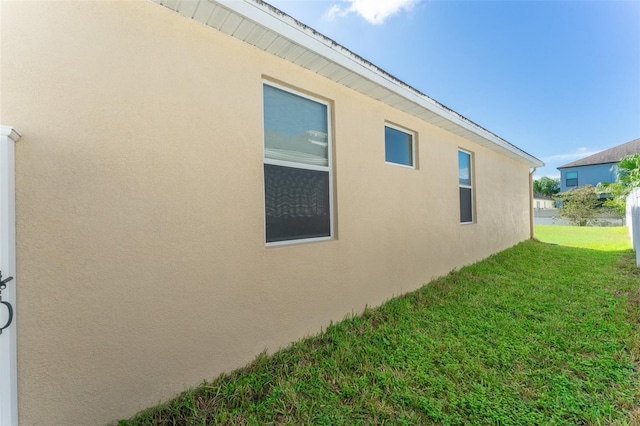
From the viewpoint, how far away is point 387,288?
4.78 meters

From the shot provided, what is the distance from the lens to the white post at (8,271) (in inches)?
70.2

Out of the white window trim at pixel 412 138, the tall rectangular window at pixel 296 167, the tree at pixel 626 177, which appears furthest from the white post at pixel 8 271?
the tree at pixel 626 177

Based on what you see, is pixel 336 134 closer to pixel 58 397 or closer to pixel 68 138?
pixel 68 138

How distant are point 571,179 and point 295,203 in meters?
39.3

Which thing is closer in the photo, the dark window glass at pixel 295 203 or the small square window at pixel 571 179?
the dark window glass at pixel 295 203

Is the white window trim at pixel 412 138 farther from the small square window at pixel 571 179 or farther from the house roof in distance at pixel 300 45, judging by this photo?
the small square window at pixel 571 179

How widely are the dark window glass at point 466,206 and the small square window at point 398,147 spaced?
2.63 metres

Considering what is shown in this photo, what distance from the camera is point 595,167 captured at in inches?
1118

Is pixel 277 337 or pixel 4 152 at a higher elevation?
pixel 4 152

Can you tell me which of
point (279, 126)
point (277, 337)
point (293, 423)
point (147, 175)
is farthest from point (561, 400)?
point (147, 175)

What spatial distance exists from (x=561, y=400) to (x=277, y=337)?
2841 millimetres

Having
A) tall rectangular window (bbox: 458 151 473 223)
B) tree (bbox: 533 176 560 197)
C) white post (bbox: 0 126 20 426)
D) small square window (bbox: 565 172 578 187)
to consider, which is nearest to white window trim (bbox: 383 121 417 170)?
tall rectangular window (bbox: 458 151 473 223)

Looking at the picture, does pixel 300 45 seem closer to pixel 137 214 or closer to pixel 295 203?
pixel 295 203

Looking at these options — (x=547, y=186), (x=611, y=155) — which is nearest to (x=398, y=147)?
(x=611, y=155)
